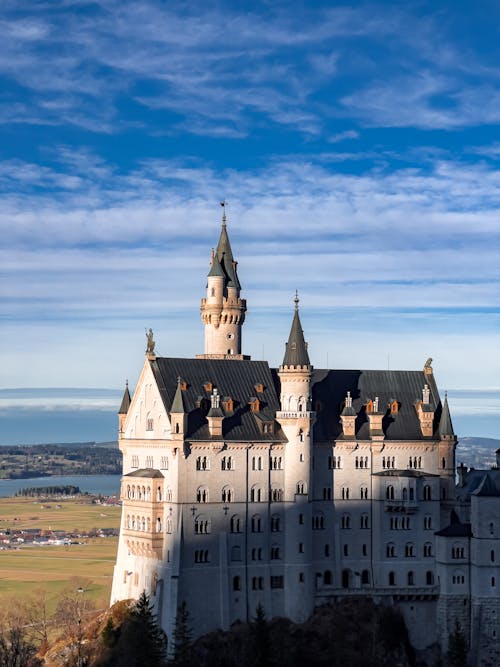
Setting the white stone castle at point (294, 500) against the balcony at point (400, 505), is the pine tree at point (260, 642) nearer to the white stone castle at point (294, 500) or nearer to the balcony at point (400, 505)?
the white stone castle at point (294, 500)

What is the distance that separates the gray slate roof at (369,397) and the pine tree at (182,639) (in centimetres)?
2158

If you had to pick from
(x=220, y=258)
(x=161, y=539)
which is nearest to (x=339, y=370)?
(x=220, y=258)

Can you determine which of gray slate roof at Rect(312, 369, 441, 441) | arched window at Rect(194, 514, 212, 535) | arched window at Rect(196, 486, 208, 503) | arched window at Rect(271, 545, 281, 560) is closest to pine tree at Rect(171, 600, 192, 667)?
arched window at Rect(194, 514, 212, 535)

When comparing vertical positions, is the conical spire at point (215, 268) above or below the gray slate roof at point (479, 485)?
above

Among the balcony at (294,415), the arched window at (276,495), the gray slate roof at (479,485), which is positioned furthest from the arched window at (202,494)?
the gray slate roof at (479,485)

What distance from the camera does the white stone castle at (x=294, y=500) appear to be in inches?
4766

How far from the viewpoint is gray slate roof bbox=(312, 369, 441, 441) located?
130m

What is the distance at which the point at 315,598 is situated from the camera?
125m

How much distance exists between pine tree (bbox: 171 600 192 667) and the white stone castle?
61.2 inches

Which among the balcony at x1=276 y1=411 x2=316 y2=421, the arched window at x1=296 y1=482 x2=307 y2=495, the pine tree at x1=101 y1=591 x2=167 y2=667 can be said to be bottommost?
the pine tree at x1=101 y1=591 x2=167 y2=667

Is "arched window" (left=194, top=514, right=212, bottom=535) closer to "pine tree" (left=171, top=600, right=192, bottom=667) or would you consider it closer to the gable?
"pine tree" (left=171, top=600, right=192, bottom=667)

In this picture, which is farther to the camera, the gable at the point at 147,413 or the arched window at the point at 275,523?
the arched window at the point at 275,523

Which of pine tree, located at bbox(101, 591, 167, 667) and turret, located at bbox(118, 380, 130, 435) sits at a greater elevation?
turret, located at bbox(118, 380, 130, 435)

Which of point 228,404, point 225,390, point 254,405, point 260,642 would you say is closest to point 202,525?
point 228,404
